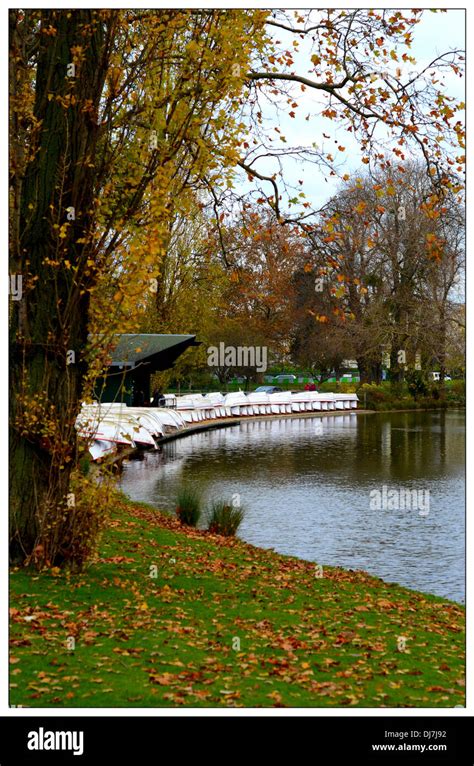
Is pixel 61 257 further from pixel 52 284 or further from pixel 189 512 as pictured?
pixel 189 512

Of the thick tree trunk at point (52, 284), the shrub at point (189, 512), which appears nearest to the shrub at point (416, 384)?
the shrub at point (189, 512)

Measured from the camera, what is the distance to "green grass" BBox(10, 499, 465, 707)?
6461 mm

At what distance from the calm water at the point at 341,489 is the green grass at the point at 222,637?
6.51 ft

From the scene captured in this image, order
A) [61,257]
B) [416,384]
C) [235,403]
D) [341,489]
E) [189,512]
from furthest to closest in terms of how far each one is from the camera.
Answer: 1. [416,384]
2. [235,403]
3. [341,489]
4. [189,512]
5. [61,257]

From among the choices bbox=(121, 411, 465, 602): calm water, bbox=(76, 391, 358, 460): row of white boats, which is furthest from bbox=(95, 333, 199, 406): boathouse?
bbox=(121, 411, 465, 602): calm water

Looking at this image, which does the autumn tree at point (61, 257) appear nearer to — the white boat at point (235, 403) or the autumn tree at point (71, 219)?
the autumn tree at point (71, 219)

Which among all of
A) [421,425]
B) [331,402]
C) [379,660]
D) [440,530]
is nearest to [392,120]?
[440,530]

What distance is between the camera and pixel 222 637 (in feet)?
26.1

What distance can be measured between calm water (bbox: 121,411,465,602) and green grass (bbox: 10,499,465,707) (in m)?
1.99

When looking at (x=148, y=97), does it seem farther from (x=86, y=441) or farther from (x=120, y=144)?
(x=86, y=441)

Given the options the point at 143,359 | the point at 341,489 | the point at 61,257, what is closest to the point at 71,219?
the point at 61,257

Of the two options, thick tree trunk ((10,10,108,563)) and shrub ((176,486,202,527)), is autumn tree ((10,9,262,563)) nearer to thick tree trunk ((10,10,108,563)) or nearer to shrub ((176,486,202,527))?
thick tree trunk ((10,10,108,563))

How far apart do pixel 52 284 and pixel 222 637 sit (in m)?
3.99

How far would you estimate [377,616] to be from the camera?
952 cm
